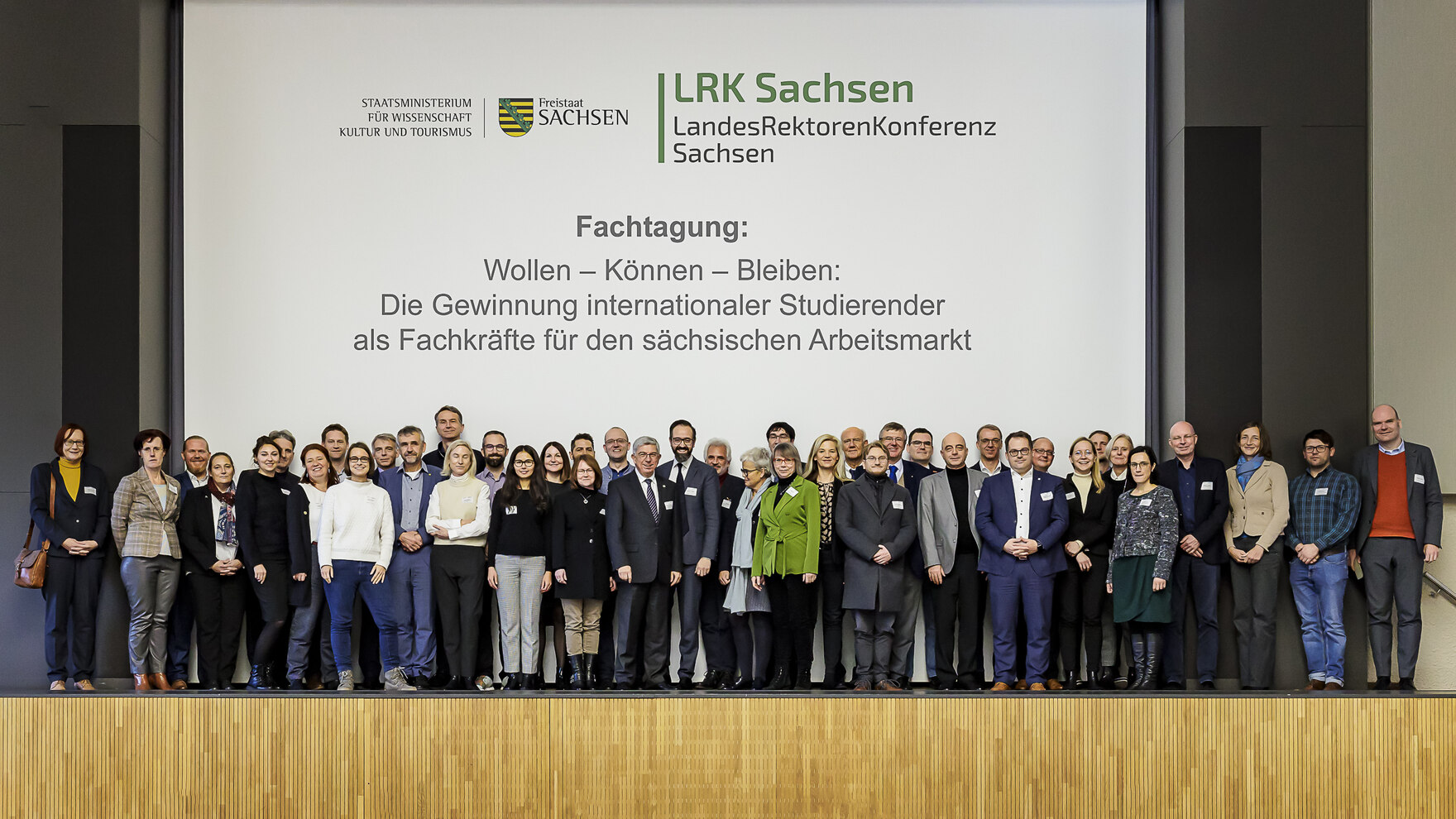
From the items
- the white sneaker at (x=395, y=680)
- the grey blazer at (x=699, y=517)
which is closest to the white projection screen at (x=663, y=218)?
the grey blazer at (x=699, y=517)

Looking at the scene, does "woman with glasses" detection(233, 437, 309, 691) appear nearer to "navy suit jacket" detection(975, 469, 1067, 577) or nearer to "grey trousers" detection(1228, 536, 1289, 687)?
"navy suit jacket" detection(975, 469, 1067, 577)

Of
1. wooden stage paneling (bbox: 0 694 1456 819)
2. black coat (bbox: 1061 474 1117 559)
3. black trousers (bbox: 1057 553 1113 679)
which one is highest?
black coat (bbox: 1061 474 1117 559)

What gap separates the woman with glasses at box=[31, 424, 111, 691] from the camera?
6121 mm

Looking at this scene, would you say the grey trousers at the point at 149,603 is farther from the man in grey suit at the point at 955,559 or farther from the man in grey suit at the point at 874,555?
the man in grey suit at the point at 955,559

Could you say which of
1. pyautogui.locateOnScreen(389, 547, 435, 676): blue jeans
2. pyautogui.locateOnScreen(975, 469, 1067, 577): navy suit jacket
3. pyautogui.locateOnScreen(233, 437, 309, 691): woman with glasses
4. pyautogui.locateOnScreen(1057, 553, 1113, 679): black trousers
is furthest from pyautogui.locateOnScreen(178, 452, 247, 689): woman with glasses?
pyautogui.locateOnScreen(1057, 553, 1113, 679): black trousers

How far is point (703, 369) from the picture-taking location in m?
7.15

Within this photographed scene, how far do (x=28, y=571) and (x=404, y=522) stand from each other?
6.59ft

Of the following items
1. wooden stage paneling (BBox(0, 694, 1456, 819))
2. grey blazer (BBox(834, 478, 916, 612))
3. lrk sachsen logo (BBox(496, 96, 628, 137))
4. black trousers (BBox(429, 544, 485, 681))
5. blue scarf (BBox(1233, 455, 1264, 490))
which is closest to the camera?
wooden stage paneling (BBox(0, 694, 1456, 819))

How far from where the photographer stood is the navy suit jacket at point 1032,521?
239 inches

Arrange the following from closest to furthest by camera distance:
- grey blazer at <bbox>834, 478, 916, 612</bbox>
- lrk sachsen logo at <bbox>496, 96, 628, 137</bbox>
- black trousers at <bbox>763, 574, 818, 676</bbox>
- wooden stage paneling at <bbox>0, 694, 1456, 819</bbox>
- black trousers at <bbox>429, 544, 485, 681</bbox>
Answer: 1. wooden stage paneling at <bbox>0, 694, 1456, 819</bbox>
2. grey blazer at <bbox>834, 478, 916, 612</bbox>
3. black trousers at <bbox>763, 574, 818, 676</bbox>
4. black trousers at <bbox>429, 544, 485, 681</bbox>
5. lrk sachsen logo at <bbox>496, 96, 628, 137</bbox>

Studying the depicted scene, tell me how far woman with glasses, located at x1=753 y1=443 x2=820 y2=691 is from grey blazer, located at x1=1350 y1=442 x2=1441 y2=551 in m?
3.02

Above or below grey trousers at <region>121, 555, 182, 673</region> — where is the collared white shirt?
above

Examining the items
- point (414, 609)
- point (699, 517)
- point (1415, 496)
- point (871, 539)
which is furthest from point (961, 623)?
point (414, 609)

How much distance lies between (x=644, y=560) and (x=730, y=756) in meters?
1.19
